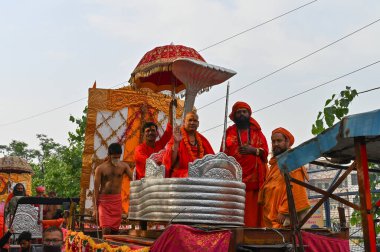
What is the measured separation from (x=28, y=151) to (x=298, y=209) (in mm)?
66809

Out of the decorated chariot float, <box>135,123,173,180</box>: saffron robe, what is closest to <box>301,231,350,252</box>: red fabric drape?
the decorated chariot float

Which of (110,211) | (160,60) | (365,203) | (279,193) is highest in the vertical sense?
(160,60)

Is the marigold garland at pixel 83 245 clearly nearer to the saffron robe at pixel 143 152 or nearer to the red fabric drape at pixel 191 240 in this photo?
the red fabric drape at pixel 191 240

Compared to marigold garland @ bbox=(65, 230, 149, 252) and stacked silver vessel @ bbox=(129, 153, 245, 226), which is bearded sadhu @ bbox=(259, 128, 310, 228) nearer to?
stacked silver vessel @ bbox=(129, 153, 245, 226)

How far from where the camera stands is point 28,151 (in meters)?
68.2

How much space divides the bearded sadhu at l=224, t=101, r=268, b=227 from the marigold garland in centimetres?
183

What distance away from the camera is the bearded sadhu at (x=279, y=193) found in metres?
5.48

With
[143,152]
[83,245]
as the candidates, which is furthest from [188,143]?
[83,245]

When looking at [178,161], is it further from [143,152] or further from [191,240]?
[191,240]

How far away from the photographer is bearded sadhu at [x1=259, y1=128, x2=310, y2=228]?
18.0 feet

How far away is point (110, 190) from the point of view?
24.6 ft

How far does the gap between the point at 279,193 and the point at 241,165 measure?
852 millimetres

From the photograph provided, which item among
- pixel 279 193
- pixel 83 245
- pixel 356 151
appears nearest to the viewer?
pixel 356 151

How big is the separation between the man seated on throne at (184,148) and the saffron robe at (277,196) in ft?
2.62
